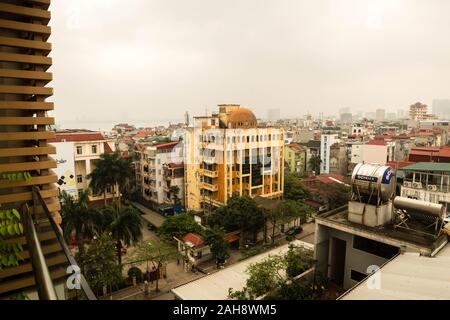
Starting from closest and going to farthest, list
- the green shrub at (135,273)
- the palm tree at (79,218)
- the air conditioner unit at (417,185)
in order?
the palm tree at (79,218) → the green shrub at (135,273) → the air conditioner unit at (417,185)

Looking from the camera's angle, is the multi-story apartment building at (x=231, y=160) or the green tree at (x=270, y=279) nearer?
the green tree at (x=270, y=279)

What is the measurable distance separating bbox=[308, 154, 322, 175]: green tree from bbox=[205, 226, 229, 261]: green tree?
3076 centimetres

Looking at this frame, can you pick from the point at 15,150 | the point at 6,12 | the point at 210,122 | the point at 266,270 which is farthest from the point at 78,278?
the point at 210,122

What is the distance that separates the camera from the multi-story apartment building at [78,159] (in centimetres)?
2988

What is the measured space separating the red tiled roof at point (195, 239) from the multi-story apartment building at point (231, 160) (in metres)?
7.44

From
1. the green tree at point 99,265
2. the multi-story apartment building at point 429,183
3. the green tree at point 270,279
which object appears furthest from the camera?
the multi-story apartment building at point 429,183

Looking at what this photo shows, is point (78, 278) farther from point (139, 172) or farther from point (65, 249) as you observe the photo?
point (139, 172)

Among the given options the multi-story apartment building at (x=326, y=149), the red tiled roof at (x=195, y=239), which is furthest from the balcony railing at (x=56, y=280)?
the multi-story apartment building at (x=326, y=149)

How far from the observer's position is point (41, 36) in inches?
178

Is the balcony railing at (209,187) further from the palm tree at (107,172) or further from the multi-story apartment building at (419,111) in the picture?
the multi-story apartment building at (419,111)

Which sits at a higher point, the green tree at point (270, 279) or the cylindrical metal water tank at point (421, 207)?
the cylindrical metal water tank at point (421, 207)

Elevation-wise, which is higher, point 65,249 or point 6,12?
point 6,12

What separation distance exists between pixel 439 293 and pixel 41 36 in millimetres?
10648

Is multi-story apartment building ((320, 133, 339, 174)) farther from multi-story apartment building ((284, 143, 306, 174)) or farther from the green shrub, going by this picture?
the green shrub
